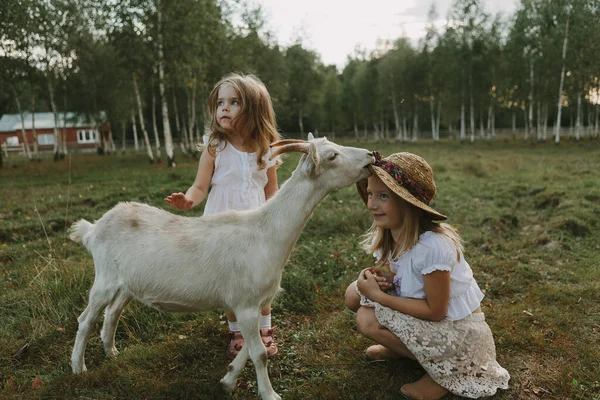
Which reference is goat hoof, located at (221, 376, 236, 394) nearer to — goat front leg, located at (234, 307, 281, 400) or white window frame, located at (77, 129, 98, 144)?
goat front leg, located at (234, 307, 281, 400)

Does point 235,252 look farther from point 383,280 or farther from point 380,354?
point 380,354

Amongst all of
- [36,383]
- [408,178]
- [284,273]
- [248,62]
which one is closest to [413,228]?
[408,178]

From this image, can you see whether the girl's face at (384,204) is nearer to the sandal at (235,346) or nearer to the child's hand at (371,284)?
the child's hand at (371,284)

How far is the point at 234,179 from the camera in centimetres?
378

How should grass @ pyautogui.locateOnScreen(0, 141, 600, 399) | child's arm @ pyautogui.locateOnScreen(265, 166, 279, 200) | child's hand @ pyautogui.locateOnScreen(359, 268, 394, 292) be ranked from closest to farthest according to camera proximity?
child's hand @ pyautogui.locateOnScreen(359, 268, 394, 292) < grass @ pyautogui.locateOnScreen(0, 141, 600, 399) < child's arm @ pyautogui.locateOnScreen(265, 166, 279, 200)

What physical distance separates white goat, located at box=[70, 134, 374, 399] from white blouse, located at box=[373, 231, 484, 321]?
2.17ft

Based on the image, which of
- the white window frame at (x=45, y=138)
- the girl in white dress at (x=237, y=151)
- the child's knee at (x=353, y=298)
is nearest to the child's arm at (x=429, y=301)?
the child's knee at (x=353, y=298)

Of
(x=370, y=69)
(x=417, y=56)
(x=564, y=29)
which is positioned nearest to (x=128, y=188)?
(x=564, y=29)

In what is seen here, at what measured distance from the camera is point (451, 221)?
8.05 meters

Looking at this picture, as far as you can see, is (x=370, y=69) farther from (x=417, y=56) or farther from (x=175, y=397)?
(x=175, y=397)

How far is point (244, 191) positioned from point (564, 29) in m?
30.8

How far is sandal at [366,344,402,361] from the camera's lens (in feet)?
11.9

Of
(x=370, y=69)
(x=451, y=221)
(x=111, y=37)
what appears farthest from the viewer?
(x=370, y=69)

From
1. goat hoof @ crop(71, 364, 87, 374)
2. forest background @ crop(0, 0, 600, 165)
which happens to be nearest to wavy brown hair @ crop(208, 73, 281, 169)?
goat hoof @ crop(71, 364, 87, 374)
